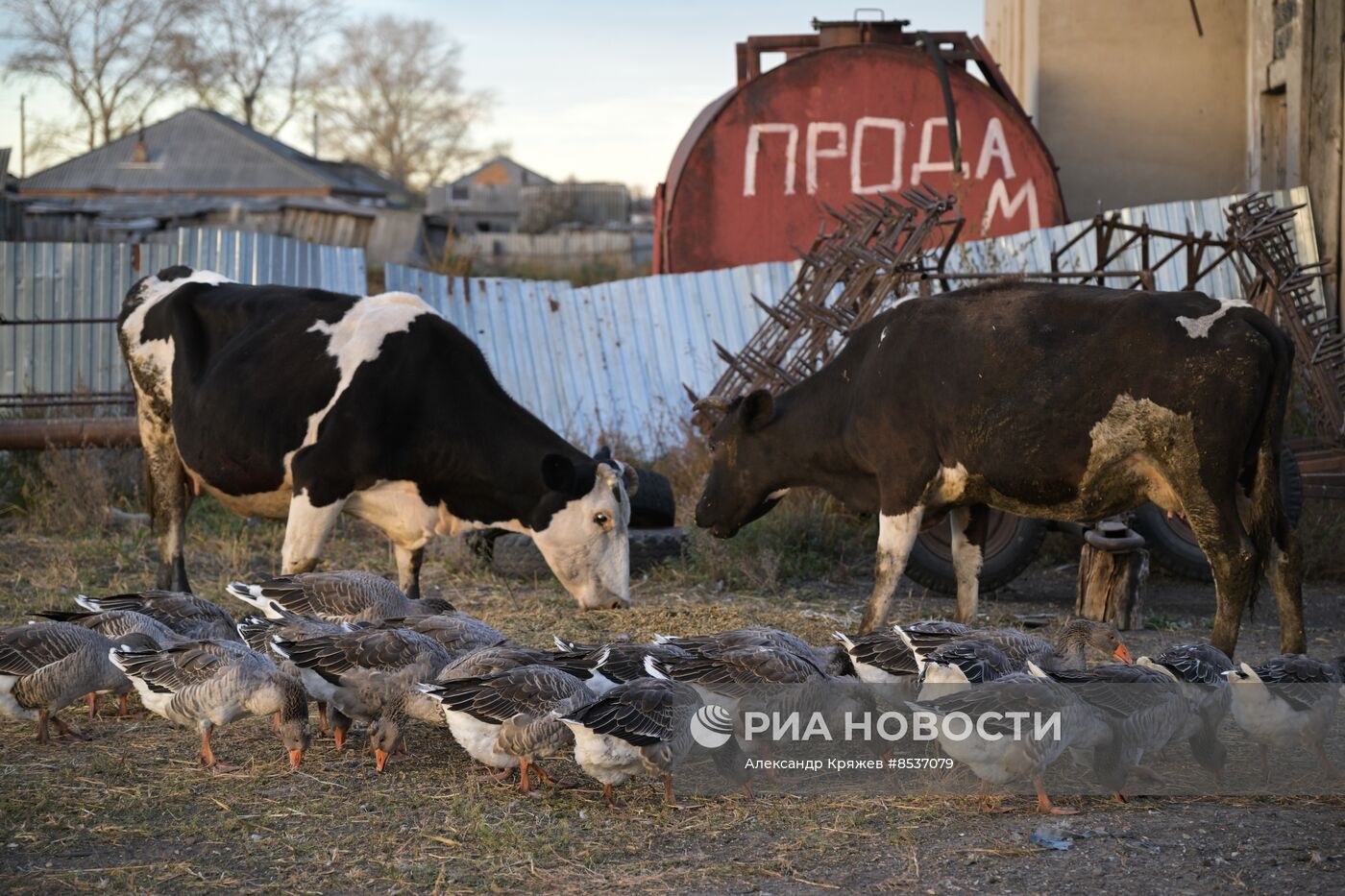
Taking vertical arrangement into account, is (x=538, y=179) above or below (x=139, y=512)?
above

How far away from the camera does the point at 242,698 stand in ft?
18.5

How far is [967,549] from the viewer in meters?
8.30

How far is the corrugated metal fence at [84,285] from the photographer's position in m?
14.2

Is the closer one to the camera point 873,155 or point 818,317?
point 818,317

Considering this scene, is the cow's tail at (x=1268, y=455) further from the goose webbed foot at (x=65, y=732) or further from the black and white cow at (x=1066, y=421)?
the goose webbed foot at (x=65, y=732)

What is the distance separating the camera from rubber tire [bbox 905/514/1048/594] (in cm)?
912

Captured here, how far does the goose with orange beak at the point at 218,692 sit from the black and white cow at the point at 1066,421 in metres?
3.30

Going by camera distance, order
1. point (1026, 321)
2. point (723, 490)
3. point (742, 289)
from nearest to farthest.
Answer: point (1026, 321) < point (723, 490) < point (742, 289)

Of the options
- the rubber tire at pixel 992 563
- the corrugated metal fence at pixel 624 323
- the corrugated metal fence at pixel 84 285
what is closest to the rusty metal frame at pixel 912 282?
the rubber tire at pixel 992 563

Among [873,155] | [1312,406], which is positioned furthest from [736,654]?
[873,155]

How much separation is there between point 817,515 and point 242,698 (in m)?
5.49

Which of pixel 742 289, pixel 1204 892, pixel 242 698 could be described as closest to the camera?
pixel 1204 892

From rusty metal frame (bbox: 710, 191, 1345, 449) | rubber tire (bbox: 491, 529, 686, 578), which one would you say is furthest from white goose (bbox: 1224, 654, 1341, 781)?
rubber tire (bbox: 491, 529, 686, 578)

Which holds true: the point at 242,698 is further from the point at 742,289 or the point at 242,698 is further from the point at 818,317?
the point at 742,289
